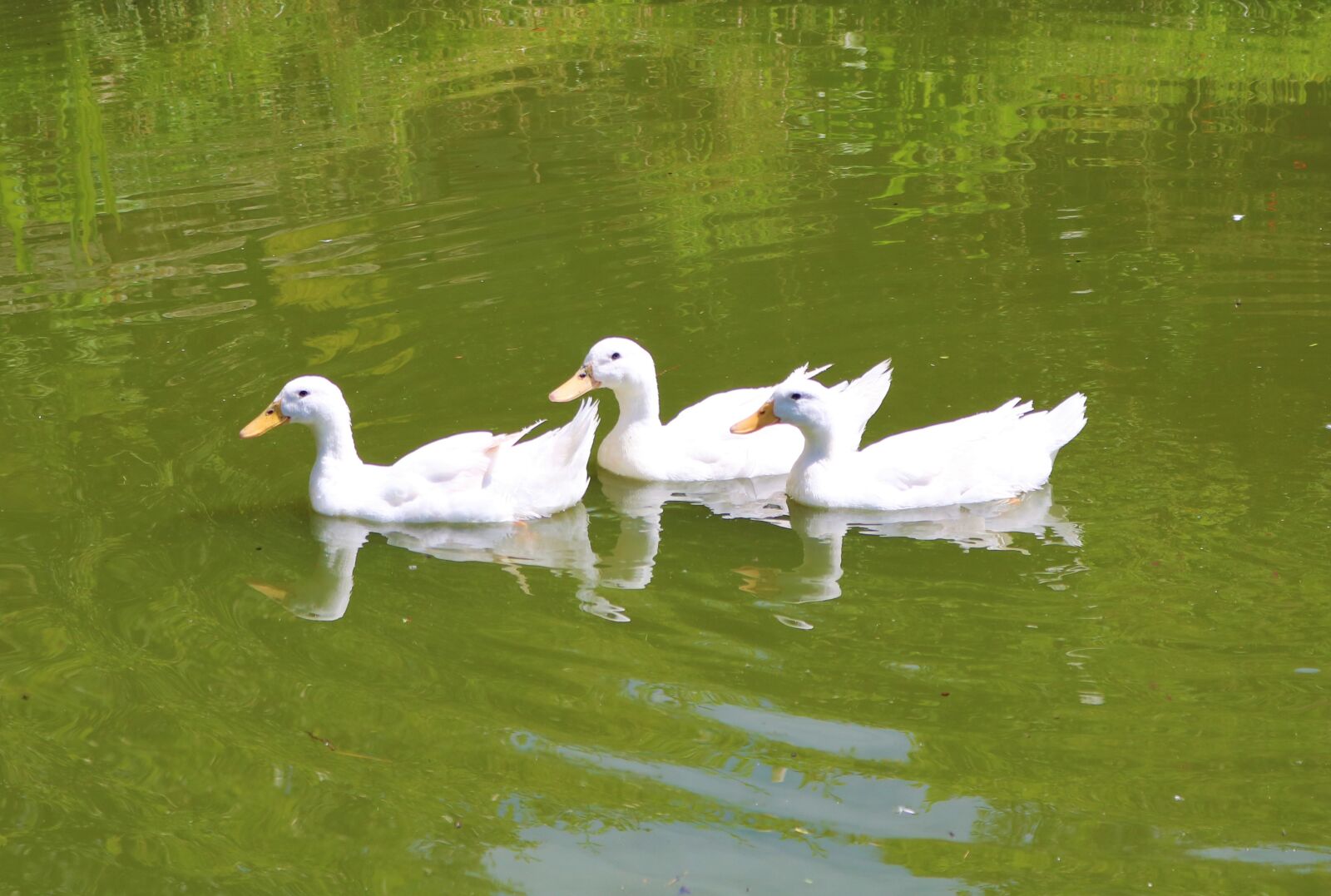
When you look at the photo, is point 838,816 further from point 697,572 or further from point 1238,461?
point 1238,461

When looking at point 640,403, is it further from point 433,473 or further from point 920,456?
point 920,456

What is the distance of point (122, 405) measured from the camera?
8.98 metres

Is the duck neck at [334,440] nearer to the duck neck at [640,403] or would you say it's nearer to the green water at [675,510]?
the green water at [675,510]

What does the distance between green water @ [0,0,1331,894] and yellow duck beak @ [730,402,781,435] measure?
405 mm

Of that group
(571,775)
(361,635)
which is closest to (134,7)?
(361,635)

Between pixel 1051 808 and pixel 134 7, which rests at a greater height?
pixel 134 7

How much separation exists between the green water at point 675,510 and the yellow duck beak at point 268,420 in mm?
406

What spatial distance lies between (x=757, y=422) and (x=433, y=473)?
1617 mm

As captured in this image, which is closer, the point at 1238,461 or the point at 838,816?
the point at 838,816

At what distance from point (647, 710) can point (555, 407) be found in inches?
135

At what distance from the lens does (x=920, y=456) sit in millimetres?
7734

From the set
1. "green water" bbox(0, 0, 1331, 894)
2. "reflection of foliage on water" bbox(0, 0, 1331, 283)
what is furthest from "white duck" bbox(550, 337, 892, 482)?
"reflection of foliage on water" bbox(0, 0, 1331, 283)

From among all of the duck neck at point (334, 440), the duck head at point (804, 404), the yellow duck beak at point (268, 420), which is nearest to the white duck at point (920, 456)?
the duck head at point (804, 404)

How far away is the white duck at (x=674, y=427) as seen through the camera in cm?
824
